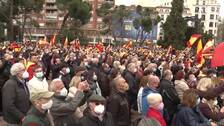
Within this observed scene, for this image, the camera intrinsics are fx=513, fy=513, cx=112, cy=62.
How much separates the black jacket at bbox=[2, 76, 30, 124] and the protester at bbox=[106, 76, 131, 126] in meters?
1.34

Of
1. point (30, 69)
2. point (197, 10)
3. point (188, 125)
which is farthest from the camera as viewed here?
point (197, 10)

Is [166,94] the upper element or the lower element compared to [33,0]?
lower

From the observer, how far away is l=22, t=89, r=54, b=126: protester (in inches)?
220

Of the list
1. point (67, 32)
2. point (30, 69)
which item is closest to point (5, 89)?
point (30, 69)

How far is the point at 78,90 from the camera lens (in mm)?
7184

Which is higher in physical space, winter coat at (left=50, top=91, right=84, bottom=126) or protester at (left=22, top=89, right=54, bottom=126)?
protester at (left=22, top=89, right=54, bottom=126)

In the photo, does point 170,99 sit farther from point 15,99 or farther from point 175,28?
point 175,28

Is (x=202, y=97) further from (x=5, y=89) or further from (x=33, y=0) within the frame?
(x=33, y=0)

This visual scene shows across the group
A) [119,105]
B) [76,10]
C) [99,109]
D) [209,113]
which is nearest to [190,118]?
[209,113]

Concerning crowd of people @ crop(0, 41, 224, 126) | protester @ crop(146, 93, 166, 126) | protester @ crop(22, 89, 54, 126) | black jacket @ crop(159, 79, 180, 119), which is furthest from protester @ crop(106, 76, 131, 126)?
protester @ crop(22, 89, 54, 126)

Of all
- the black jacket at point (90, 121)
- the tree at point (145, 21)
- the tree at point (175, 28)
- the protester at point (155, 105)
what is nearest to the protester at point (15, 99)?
the black jacket at point (90, 121)

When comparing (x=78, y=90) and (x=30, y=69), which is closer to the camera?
(x=78, y=90)

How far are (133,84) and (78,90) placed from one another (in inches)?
165

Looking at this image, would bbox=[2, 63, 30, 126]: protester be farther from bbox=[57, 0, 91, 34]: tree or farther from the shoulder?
bbox=[57, 0, 91, 34]: tree
